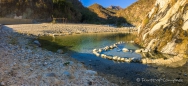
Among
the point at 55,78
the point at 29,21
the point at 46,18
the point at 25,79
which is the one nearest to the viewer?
the point at 25,79

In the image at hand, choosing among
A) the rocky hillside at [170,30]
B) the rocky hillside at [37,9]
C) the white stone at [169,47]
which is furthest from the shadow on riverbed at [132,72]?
the rocky hillside at [37,9]

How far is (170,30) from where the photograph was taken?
21.2 metres

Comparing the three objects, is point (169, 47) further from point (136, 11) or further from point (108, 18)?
point (108, 18)

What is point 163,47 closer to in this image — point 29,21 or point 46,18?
point 29,21

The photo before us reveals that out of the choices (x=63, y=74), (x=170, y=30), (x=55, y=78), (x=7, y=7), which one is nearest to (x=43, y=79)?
(x=55, y=78)

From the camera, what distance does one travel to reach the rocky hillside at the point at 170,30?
19453 mm

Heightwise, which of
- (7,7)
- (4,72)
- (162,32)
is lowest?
(4,72)

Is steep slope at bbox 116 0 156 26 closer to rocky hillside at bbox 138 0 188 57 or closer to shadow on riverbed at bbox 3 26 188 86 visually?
rocky hillside at bbox 138 0 188 57

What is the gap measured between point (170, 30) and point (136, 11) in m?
77.4

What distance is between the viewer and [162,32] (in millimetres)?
21609

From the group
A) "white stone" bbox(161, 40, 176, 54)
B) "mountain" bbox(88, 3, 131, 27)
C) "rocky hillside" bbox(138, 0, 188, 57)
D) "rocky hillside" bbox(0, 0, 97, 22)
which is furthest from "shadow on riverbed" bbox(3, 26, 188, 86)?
"mountain" bbox(88, 3, 131, 27)

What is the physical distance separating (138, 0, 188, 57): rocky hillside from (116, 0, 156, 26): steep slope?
67.5 metres

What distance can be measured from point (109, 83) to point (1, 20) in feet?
150

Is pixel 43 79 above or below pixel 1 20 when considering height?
below
